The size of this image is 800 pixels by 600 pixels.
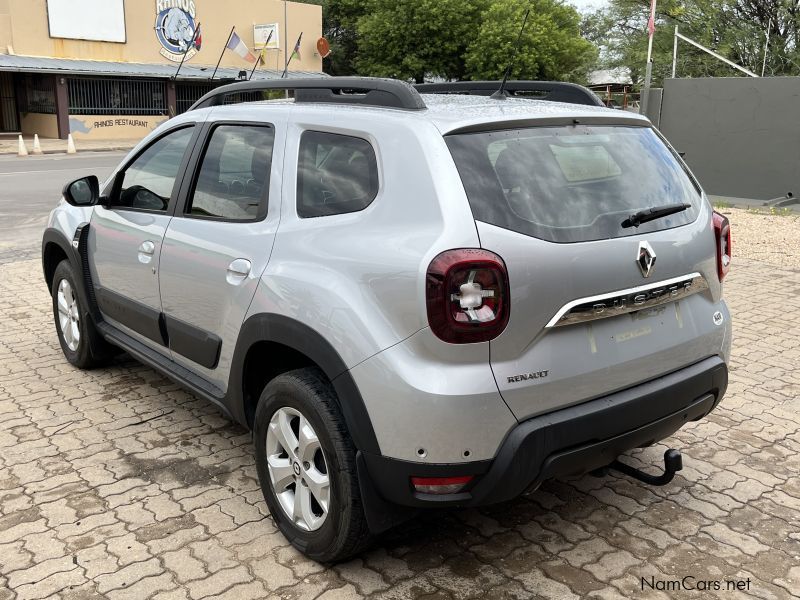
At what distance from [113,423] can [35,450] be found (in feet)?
1.47

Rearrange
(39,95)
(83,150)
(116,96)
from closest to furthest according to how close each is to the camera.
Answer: (83,150)
(39,95)
(116,96)

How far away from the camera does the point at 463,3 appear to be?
41.3m

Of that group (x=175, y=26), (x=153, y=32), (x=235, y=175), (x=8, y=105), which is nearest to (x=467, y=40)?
(x=175, y=26)

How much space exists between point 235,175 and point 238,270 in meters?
0.54

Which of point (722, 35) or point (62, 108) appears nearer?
point (722, 35)

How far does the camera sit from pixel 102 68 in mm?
29000

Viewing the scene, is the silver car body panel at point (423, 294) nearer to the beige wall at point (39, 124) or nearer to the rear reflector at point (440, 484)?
the rear reflector at point (440, 484)

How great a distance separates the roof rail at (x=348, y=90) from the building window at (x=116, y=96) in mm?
29187

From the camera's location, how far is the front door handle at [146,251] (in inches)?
154

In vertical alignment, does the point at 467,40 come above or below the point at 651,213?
above

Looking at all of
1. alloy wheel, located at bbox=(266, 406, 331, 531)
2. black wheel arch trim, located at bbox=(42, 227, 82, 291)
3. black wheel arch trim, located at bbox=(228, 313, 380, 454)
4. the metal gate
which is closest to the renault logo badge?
black wheel arch trim, located at bbox=(228, 313, 380, 454)

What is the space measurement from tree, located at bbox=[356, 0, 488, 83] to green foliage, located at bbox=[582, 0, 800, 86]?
40.4 ft

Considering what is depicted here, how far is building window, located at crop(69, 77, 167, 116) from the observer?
29.7m

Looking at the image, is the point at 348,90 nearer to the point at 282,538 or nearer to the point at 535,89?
the point at 535,89
